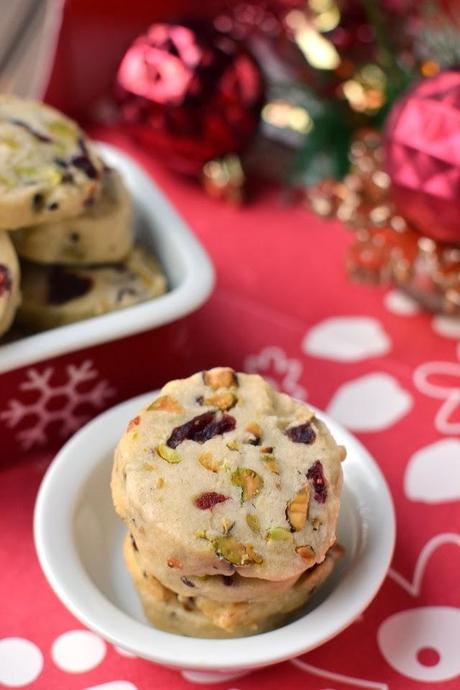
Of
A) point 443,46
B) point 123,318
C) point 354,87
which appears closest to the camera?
point 123,318

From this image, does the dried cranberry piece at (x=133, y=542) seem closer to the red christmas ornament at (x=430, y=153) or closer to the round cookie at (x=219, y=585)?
the round cookie at (x=219, y=585)

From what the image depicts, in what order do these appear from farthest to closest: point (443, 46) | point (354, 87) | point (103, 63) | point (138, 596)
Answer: point (103, 63) → point (354, 87) → point (443, 46) → point (138, 596)

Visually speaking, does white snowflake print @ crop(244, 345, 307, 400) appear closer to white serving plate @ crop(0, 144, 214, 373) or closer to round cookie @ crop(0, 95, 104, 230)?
white serving plate @ crop(0, 144, 214, 373)

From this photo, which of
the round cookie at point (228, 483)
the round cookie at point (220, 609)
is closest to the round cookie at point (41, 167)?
the round cookie at point (228, 483)

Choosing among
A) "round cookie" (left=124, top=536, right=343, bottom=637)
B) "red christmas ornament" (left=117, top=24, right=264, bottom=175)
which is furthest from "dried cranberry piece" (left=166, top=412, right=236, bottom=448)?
"red christmas ornament" (left=117, top=24, right=264, bottom=175)

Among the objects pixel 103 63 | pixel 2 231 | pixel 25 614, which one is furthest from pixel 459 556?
pixel 103 63

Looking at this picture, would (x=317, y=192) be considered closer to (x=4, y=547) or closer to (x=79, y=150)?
(x=79, y=150)

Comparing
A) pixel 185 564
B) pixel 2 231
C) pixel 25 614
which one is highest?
pixel 2 231
